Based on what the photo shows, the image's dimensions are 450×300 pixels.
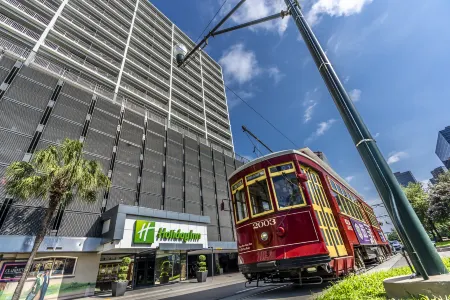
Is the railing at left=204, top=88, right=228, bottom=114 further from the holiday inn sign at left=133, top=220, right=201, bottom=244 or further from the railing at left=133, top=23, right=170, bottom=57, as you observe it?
the holiday inn sign at left=133, top=220, right=201, bottom=244

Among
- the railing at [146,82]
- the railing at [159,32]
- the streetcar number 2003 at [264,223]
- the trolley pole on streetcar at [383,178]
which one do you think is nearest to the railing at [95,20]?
the railing at [146,82]

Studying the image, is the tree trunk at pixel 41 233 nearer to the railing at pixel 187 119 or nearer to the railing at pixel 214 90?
the railing at pixel 187 119

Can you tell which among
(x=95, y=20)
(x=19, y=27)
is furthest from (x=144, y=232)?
(x=95, y=20)

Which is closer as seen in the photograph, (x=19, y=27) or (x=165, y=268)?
(x=165, y=268)

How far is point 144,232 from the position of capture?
17266 mm

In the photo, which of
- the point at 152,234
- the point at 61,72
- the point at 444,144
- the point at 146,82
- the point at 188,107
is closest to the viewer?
the point at 152,234

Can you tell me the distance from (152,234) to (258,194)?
44.4ft

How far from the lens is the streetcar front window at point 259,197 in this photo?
7.40m

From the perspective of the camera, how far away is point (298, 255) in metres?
6.20

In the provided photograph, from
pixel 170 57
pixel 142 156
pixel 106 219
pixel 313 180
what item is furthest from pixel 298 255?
pixel 170 57

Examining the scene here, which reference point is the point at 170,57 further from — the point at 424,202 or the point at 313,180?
the point at 424,202

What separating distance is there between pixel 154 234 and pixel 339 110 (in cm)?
1798

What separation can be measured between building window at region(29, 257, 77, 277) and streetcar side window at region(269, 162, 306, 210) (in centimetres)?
1589

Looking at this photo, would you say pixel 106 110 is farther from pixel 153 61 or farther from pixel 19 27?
pixel 153 61
